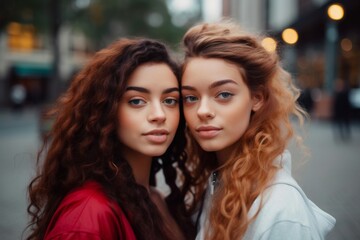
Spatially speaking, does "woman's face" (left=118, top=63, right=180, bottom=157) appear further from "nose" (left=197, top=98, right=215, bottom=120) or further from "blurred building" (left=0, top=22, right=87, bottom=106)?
"blurred building" (left=0, top=22, right=87, bottom=106)

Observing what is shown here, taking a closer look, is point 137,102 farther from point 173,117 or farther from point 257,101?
point 257,101

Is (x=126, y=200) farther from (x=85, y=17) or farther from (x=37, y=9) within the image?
(x=85, y=17)

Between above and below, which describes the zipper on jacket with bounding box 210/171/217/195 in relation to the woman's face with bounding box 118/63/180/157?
below

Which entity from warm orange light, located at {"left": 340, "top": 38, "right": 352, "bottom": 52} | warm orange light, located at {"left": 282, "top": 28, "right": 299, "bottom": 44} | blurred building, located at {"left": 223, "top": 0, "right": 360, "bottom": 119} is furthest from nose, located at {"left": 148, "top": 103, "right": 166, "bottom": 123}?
warm orange light, located at {"left": 340, "top": 38, "right": 352, "bottom": 52}

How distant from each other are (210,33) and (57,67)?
20.4 metres

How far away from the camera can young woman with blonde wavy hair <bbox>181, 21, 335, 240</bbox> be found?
1.93 metres

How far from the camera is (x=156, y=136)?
6.94 feet

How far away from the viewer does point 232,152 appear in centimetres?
222

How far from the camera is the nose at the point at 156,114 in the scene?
2.09 metres

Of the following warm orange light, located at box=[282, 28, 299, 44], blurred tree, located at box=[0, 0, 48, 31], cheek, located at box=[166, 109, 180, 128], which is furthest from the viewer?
blurred tree, located at box=[0, 0, 48, 31]

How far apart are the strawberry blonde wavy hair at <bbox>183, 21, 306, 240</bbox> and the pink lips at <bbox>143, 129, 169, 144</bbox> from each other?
1.13 feet

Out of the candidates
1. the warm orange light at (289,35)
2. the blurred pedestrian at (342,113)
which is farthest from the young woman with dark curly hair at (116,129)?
the blurred pedestrian at (342,113)

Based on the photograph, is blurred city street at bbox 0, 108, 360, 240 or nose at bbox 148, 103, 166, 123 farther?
blurred city street at bbox 0, 108, 360, 240

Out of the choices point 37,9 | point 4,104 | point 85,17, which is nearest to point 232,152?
point 37,9
